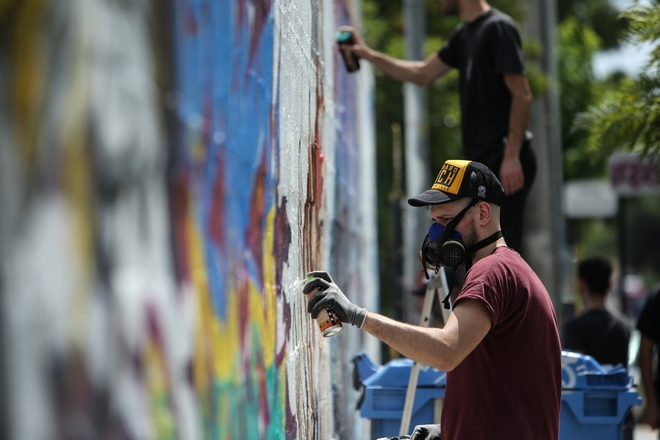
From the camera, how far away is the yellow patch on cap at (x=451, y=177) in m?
3.43

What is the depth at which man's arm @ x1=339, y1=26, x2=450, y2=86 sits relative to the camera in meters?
5.67

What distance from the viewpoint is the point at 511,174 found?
5059 mm

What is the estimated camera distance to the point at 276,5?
331 cm

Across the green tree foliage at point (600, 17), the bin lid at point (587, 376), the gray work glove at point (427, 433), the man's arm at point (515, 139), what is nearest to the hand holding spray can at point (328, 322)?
the gray work glove at point (427, 433)

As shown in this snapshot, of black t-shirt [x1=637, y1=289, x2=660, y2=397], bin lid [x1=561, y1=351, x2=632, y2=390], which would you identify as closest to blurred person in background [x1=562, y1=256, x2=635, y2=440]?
black t-shirt [x1=637, y1=289, x2=660, y2=397]

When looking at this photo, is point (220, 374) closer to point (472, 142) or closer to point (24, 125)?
point (24, 125)

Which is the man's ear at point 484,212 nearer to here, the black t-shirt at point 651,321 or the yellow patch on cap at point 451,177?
the yellow patch on cap at point 451,177

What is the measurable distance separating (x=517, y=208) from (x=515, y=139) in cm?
37

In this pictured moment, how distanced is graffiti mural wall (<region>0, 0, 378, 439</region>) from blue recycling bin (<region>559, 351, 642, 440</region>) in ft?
6.02

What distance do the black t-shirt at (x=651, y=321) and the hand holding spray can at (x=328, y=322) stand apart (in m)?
3.86

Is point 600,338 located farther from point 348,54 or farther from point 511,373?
point 511,373

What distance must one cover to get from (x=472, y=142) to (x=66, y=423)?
13.8 ft

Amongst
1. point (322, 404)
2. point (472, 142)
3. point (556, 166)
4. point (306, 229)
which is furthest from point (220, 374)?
point (556, 166)

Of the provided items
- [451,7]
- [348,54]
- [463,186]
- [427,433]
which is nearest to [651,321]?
[451,7]
